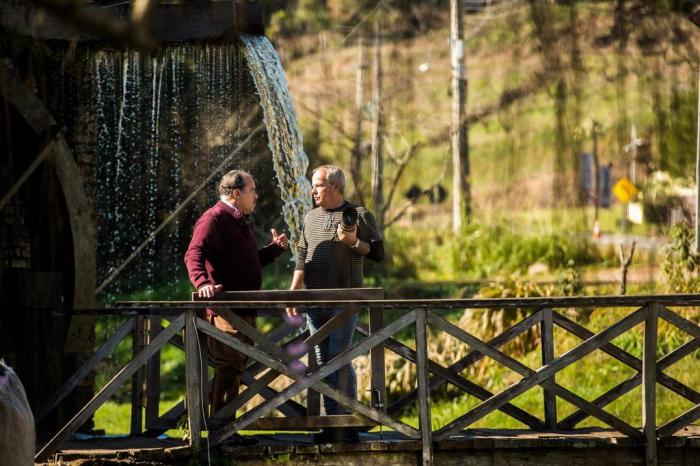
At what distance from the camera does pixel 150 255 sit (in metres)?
17.9

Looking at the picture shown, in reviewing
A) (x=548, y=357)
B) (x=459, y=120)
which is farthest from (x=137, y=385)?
(x=459, y=120)

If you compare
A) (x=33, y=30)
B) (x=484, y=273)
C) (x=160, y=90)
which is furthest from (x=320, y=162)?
(x=33, y=30)

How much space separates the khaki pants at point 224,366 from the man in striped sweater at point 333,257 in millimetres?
365

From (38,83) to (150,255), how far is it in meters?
8.26

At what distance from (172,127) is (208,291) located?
5.16 m

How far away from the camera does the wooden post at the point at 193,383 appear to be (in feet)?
25.0

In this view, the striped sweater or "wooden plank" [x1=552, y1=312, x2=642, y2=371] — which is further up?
the striped sweater

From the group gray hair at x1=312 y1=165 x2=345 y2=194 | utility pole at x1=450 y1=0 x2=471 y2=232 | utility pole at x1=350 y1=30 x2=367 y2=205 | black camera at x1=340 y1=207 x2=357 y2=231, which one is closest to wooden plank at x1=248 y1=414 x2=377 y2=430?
black camera at x1=340 y1=207 x2=357 y2=231

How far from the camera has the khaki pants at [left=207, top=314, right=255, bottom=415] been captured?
779cm

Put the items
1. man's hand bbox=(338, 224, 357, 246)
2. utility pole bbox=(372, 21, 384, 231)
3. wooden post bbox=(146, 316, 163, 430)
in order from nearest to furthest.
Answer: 1. man's hand bbox=(338, 224, 357, 246)
2. wooden post bbox=(146, 316, 163, 430)
3. utility pole bbox=(372, 21, 384, 231)

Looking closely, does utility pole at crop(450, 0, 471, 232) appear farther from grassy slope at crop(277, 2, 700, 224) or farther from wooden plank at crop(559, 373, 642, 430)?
wooden plank at crop(559, 373, 642, 430)

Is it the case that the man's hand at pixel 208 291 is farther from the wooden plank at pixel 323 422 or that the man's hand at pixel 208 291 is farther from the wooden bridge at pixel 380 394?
the wooden plank at pixel 323 422

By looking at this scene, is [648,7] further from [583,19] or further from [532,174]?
[532,174]

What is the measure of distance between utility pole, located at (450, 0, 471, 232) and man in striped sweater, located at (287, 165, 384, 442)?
47.7 ft
